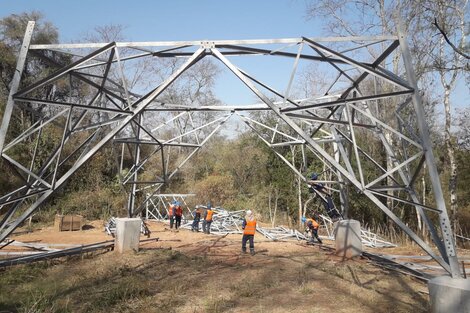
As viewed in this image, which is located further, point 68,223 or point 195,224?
point 68,223

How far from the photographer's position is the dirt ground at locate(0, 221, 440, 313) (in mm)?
6875

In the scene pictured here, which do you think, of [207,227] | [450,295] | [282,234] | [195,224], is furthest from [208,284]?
[195,224]

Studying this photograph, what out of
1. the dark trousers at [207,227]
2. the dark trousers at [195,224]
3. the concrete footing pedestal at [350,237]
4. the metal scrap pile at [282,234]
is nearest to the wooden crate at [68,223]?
the dark trousers at [195,224]

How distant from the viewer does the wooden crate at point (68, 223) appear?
19.3 m

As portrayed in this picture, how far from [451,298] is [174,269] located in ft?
22.4

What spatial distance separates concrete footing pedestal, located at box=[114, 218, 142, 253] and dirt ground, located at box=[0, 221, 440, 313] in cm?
37

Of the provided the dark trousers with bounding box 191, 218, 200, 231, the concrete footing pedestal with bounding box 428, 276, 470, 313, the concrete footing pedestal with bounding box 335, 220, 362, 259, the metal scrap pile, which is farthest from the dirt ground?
the dark trousers with bounding box 191, 218, 200, 231

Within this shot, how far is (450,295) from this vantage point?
5.61 m

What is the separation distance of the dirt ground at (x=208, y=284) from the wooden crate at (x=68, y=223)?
900cm

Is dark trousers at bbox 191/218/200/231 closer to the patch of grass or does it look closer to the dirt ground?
the dirt ground

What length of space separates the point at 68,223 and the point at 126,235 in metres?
9.71

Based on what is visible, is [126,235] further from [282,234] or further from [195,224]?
[282,234]

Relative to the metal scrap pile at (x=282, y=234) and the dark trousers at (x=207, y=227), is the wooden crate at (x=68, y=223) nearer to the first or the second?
the dark trousers at (x=207, y=227)

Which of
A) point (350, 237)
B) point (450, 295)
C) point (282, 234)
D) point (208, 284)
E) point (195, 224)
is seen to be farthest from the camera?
point (195, 224)
